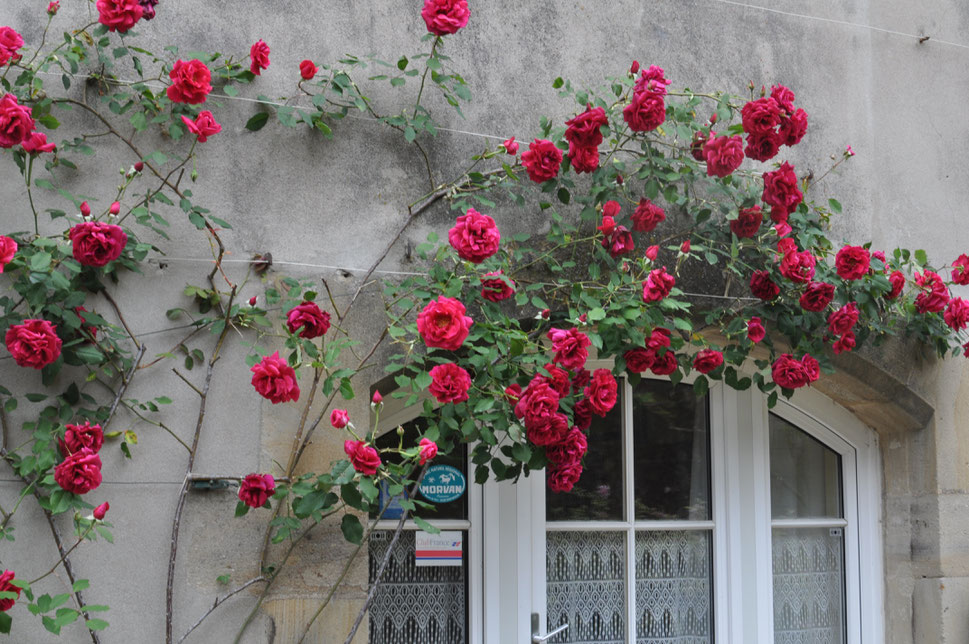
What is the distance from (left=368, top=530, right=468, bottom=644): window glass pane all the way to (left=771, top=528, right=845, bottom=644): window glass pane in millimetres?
1123

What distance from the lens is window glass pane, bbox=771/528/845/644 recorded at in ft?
11.4

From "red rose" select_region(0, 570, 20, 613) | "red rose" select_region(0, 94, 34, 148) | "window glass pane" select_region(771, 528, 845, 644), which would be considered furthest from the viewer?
→ "window glass pane" select_region(771, 528, 845, 644)

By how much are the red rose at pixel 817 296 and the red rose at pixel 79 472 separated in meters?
1.95

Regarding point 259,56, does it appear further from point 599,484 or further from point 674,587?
point 674,587

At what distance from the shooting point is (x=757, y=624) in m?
3.37

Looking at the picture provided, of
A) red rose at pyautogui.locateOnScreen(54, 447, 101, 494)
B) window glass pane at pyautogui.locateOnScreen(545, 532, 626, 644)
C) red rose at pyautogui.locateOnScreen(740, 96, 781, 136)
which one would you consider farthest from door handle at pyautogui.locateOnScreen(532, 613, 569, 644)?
red rose at pyautogui.locateOnScreen(740, 96, 781, 136)

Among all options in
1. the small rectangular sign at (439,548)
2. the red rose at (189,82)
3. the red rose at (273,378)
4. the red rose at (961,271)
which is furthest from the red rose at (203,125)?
the red rose at (961,271)

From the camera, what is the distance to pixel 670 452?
3.41m

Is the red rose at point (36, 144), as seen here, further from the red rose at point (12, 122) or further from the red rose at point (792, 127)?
the red rose at point (792, 127)

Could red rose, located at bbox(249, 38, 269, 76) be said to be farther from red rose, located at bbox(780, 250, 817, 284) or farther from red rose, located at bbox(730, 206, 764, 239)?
red rose, located at bbox(780, 250, 817, 284)

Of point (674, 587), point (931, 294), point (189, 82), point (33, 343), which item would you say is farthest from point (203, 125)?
point (931, 294)

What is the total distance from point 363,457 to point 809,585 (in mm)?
1914

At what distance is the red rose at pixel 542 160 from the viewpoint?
274cm

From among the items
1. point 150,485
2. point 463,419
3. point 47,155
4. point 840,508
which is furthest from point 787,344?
point 47,155
